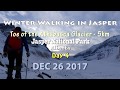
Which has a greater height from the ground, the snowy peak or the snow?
the snowy peak

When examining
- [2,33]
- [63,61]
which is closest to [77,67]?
[63,61]

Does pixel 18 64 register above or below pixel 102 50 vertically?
below

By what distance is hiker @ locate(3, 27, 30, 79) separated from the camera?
15.8ft

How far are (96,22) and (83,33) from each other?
24 cm

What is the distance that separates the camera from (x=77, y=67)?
15.7ft

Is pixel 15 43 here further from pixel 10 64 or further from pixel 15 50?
pixel 10 64

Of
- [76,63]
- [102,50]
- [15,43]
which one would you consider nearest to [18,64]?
[15,43]

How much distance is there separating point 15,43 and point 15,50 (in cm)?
10

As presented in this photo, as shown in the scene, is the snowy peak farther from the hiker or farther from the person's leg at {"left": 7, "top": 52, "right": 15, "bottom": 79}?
the person's leg at {"left": 7, "top": 52, "right": 15, "bottom": 79}

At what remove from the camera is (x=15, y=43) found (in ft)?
15.8

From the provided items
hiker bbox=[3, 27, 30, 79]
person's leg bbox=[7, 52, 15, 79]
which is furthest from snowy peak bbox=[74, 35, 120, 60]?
person's leg bbox=[7, 52, 15, 79]

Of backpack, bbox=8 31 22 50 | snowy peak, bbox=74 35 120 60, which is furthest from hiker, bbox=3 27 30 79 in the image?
snowy peak, bbox=74 35 120 60

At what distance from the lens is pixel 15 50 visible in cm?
483
